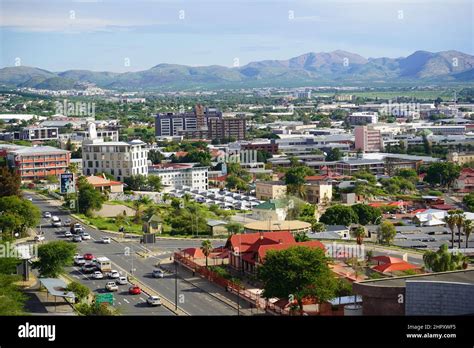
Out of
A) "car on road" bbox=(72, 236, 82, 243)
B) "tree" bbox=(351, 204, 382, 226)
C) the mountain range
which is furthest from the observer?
the mountain range

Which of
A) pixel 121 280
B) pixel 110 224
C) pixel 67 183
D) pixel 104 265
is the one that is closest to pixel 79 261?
pixel 104 265

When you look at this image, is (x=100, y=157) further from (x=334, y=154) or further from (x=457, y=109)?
(x=457, y=109)

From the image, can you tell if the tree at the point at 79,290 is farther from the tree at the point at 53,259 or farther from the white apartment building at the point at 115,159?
the white apartment building at the point at 115,159

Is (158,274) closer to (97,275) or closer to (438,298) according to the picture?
(97,275)

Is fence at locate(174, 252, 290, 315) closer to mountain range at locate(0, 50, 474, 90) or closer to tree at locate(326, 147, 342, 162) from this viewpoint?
tree at locate(326, 147, 342, 162)

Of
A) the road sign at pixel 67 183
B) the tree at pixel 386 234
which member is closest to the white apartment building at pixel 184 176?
the road sign at pixel 67 183
